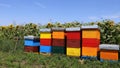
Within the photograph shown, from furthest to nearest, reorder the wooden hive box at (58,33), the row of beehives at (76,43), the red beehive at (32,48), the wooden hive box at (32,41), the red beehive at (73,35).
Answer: the red beehive at (32,48) < the wooden hive box at (32,41) < the wooden hive box at (58,33) < the red beehive at (73,35) < the row of beehives at (76,43)

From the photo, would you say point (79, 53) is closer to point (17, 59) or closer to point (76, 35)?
point (76, 35)

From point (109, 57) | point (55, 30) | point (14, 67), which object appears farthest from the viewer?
point (55, 30)

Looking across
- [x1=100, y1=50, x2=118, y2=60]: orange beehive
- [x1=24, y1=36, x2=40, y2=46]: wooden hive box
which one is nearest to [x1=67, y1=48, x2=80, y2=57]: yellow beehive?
[x1=100, y1=50, x2=118, y2=60]: orange beehive

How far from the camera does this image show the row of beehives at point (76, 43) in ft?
28.5

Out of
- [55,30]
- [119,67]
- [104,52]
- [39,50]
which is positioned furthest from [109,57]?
[39,50]

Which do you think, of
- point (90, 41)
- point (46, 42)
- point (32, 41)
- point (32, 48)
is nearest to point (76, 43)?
point (90, 41)

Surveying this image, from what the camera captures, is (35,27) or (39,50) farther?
(35,27)

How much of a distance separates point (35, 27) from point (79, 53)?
630 cm

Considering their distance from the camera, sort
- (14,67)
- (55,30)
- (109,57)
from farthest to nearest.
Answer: (55,30) < (109,57) < (14,67)

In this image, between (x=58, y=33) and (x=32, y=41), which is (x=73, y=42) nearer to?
(x=58, y=33)

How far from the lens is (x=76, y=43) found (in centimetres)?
970

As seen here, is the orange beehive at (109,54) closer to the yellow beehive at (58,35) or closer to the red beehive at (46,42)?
the yellow beehive at (58,35)

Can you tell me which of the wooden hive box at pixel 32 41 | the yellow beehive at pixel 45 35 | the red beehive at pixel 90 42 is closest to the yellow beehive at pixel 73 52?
the red beehive at pixel 90 42

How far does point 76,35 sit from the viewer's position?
9734mm
